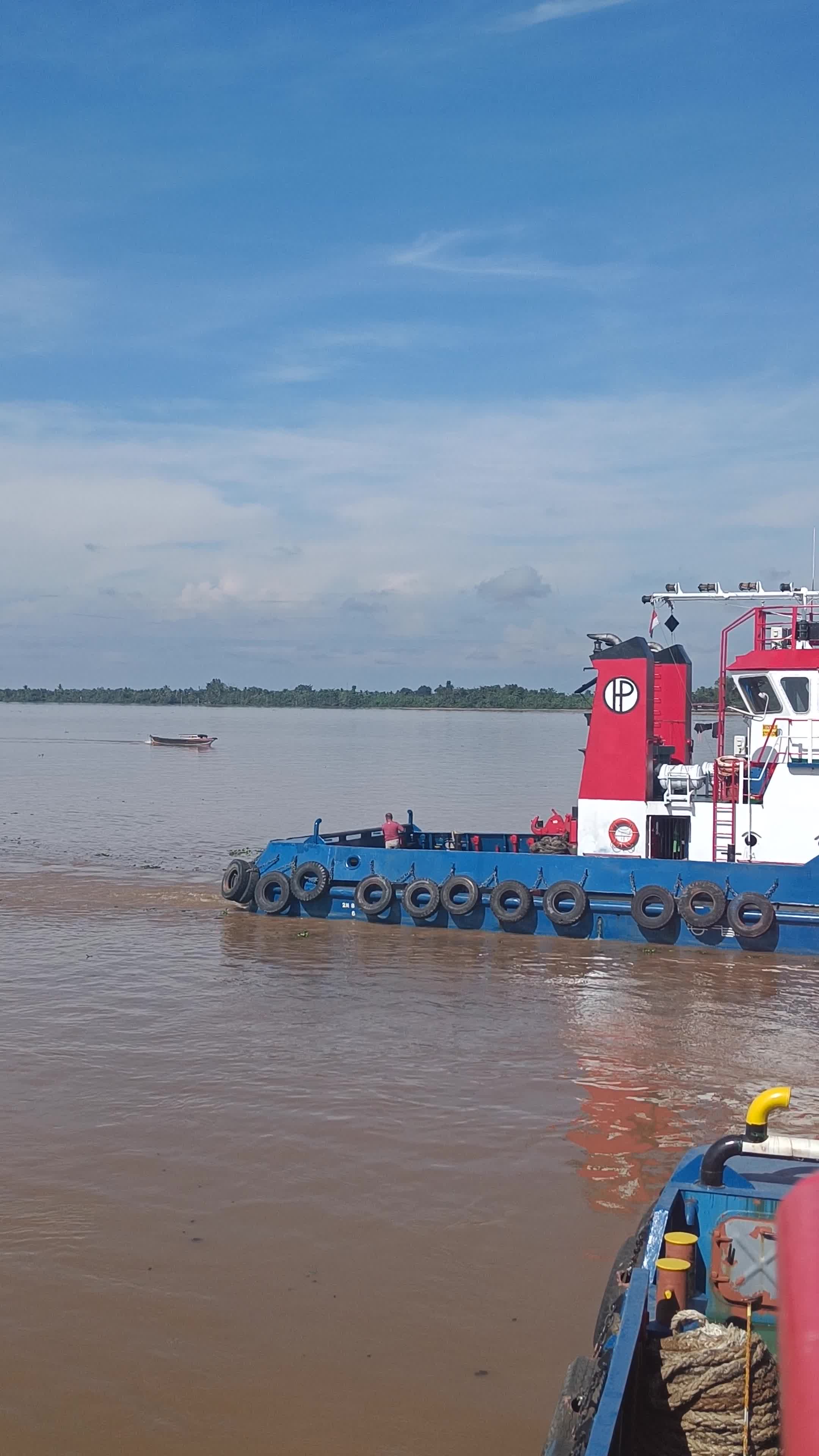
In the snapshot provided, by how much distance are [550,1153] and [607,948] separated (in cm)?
671

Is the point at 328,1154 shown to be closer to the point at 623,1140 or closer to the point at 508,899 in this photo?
the point at 623,1140

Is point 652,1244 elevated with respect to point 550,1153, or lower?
elevated

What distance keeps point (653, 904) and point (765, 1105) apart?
9.72 metres

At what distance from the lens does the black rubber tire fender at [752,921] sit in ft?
44.1

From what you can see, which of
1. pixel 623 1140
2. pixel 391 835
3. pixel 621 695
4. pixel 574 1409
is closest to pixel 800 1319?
pixel 574 1409

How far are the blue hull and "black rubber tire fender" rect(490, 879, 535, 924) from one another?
6 cm

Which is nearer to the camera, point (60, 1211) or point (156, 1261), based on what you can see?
point (156, 1261)

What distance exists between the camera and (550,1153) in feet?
24.8

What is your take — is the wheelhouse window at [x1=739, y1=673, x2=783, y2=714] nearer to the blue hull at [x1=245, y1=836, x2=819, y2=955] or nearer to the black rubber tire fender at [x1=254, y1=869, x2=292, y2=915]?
the blue hull at [x1=245, y1=836, x2=819, y2=955]

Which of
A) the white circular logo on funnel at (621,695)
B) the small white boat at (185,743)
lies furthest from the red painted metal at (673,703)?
the small white boat at (185,743)

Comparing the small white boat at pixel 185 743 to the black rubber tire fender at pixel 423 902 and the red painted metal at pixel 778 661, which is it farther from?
the red painted metal at pixel 778 661

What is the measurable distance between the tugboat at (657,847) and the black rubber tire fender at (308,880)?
0.02m

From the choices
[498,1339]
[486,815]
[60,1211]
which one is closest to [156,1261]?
[60,1211]

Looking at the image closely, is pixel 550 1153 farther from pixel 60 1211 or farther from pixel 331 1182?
pixel 60 1211
